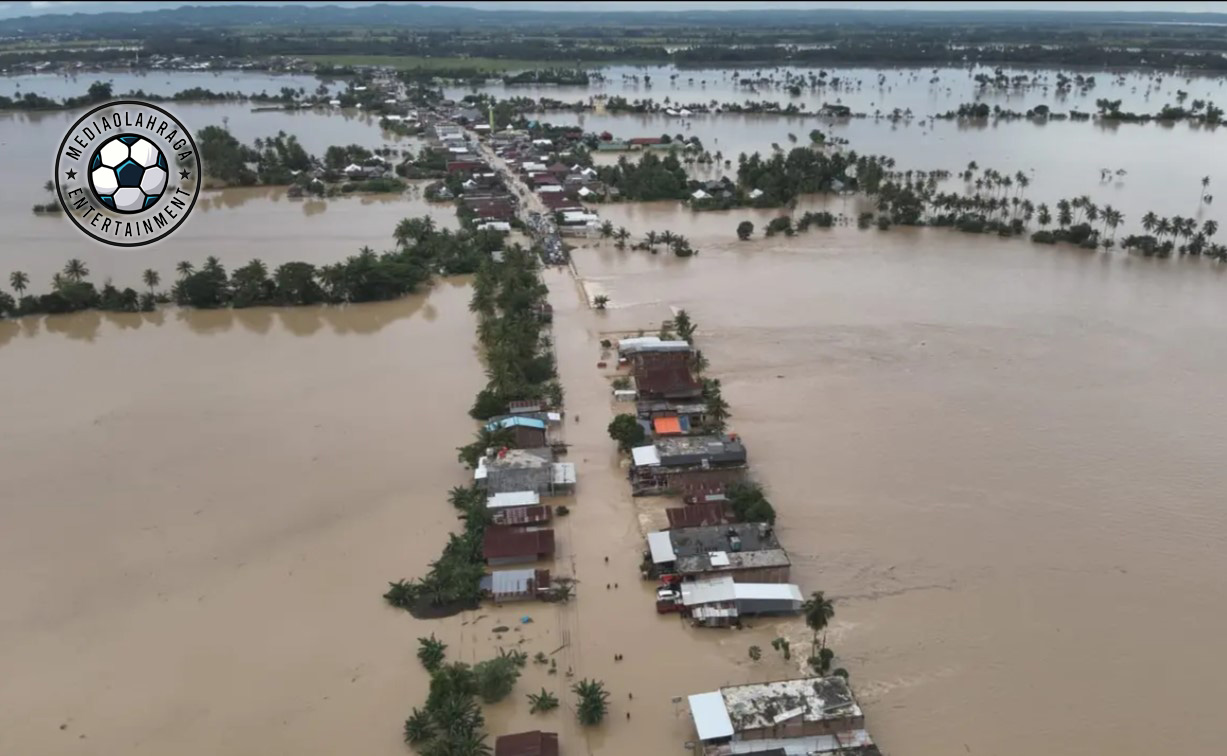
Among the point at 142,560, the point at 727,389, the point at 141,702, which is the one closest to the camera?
the point at 141,702

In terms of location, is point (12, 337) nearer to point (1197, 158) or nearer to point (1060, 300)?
point (1060, 300)

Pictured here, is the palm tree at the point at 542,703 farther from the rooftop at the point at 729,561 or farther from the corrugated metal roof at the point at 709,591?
the rooftop at the point at 729,561

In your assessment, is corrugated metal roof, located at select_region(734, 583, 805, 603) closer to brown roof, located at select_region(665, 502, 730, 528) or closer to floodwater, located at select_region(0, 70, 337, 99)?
brown roof, located at select_region(665, 502, 730, 528)

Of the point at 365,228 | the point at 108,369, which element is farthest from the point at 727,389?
the point at 365,228

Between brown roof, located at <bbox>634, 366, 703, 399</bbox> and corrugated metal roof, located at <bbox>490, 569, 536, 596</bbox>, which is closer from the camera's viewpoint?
corrugated metal roof, located at <bbox>490, 569, 536, 596</bbox>

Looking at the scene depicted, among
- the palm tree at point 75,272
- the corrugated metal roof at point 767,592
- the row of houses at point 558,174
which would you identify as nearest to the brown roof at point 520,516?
the corrugated metal roof at point 767,592

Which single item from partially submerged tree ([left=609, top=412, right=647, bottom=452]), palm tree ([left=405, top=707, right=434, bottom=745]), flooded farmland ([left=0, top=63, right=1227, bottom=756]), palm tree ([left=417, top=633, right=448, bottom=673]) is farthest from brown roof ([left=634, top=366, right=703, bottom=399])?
palm tree ([left=405, top=707, right=434, bottom=745])
